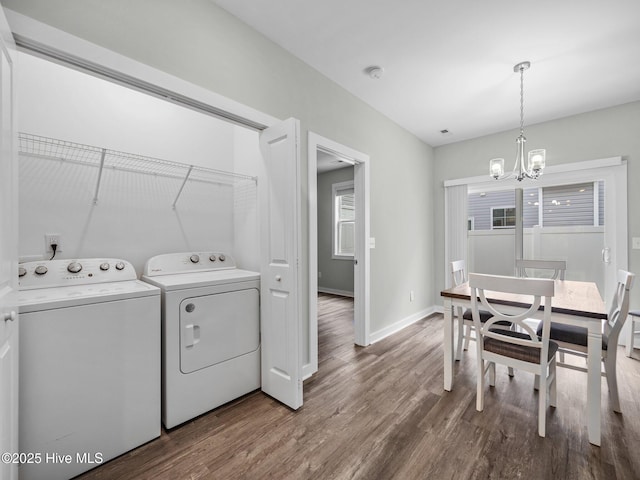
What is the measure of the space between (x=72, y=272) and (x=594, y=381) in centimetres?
328

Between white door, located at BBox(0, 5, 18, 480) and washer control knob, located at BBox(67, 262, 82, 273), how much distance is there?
719 mm

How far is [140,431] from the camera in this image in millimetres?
1627

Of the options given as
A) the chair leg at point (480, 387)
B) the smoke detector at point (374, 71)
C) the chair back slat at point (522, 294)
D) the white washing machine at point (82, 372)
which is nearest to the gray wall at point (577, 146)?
the smoke detector at point (374, 71)

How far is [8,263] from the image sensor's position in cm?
111

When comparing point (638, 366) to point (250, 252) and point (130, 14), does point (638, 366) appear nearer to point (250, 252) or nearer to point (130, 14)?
point (250, 252)

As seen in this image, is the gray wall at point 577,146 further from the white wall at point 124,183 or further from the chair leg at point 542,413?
the white wall at point 124,183

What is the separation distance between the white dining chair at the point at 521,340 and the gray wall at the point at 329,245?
12.8 feet

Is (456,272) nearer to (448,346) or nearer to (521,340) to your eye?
(448,346)

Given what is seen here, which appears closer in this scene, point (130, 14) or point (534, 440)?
point (130, 14)

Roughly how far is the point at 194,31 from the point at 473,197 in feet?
13.5

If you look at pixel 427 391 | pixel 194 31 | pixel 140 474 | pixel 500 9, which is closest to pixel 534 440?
pixel 427 391

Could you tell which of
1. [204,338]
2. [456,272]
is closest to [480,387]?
[456,272]

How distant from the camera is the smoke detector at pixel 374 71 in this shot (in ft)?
8.51

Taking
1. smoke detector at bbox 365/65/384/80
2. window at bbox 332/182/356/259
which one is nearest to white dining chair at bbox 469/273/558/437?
smoke detector at bbox 365/65/384/80
